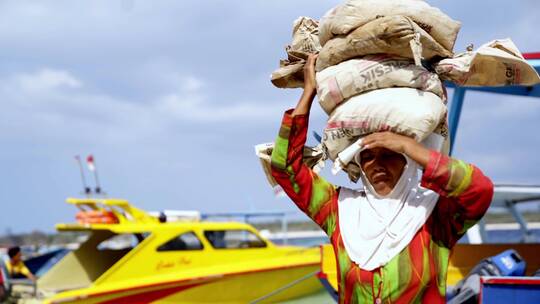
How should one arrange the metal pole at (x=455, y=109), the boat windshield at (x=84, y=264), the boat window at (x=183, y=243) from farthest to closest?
the boat windshield at (x=84, y=264) < the boat window at (x=183, y=243) < the metal pole at (x=455, y=109)

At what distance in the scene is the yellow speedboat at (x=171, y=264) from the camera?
879 cm

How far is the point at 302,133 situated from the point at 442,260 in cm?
74

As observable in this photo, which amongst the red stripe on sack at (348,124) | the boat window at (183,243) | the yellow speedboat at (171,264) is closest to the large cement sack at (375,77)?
the red stripe on sack at (348,124)

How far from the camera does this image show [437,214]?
2326mm

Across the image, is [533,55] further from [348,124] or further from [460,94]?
[348,124]

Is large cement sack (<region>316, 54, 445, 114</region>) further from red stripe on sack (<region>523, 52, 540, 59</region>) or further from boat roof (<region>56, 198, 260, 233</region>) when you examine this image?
boat roof (<region>56, 198, 260, 233</region>)

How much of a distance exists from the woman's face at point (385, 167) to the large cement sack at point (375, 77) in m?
0.29

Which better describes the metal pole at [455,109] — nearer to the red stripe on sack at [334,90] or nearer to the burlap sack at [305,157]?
the burlap sack at [305,157]

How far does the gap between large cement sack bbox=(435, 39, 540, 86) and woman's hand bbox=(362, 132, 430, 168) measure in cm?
43

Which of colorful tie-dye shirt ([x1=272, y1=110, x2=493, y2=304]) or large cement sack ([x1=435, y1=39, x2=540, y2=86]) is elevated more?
large cement sack ([x1=435, y1=39, x2=540, y2=86])

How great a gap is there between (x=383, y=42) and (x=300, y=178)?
2.10 ft

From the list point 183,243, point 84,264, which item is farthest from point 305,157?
point 84,264

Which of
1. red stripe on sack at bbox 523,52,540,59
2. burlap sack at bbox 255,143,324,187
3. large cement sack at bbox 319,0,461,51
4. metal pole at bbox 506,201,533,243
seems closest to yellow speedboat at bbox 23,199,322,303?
metal pole at bbox 506,201,533,243

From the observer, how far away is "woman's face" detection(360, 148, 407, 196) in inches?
92.0
